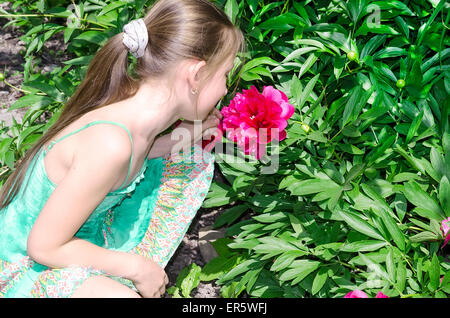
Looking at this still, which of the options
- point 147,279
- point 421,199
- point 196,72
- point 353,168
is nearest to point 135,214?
point 147,279

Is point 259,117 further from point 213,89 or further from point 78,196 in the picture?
point 78,196

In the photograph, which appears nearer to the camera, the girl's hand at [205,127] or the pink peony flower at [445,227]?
the pink peony flower at [445,227]

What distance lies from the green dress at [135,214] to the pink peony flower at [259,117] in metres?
0.34

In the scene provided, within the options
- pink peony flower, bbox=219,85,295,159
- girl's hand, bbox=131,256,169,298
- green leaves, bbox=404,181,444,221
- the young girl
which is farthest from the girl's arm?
green leaves, bbox=404,181,444,221

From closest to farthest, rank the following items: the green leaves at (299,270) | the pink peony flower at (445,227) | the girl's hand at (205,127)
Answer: the pink peony flower at (445,227), the green leaves at (299,270), the girl's hand at (205,127)

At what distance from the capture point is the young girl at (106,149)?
4.01ft

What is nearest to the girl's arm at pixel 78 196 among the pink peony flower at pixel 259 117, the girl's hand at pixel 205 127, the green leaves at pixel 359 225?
the pink peony flower at pixel 259 117

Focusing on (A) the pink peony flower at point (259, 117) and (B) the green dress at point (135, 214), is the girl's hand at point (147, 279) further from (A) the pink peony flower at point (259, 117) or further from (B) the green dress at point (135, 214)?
(A) the pink peony flower at point (259, 117)

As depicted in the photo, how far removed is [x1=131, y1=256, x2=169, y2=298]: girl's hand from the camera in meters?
1.34

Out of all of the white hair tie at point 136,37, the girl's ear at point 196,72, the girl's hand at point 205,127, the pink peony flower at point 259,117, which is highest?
the white hair tie at point 136,37

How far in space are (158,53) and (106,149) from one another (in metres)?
0.26

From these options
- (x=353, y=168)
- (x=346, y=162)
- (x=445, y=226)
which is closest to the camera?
(x=445, y=226)

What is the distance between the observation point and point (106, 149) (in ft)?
3.97

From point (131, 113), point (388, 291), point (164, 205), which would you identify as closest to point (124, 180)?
point (131, 113)
